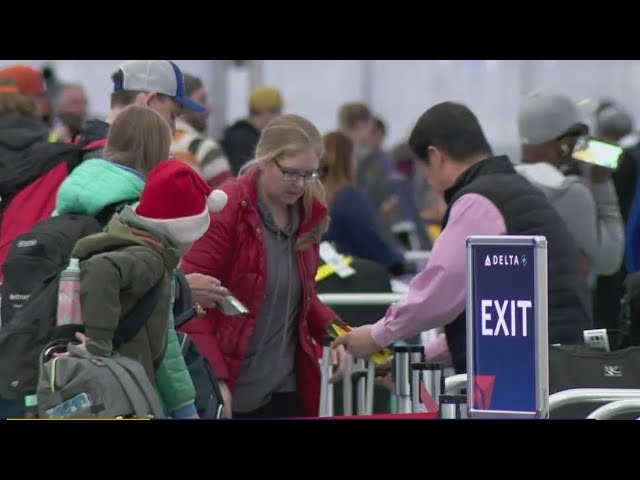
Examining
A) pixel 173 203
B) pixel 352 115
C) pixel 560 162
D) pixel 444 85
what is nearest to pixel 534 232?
pixel 173 203

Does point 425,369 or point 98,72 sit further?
point 98,72

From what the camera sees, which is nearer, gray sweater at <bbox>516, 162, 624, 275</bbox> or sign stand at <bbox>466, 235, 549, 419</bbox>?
sign stand at <bbox>466, 235, 549, 419</bbox>

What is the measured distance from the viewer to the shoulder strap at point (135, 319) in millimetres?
4535

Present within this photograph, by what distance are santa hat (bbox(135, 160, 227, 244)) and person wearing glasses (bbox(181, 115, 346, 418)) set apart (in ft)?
2.38

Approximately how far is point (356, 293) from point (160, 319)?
2782mm

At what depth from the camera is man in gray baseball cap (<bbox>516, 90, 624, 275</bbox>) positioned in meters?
6.70

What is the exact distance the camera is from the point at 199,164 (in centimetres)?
865

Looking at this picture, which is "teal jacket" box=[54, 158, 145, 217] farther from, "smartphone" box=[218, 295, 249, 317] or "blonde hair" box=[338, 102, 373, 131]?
"blonde hair" box=[338, 102, 373, 131]

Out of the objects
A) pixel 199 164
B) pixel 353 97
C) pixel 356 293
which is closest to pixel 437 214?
pixel 353 97

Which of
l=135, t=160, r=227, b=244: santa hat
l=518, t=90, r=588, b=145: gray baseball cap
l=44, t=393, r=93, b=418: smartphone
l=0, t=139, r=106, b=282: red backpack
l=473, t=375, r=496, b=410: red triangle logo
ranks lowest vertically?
l=44, t=393, r=93, b=418: smartphone

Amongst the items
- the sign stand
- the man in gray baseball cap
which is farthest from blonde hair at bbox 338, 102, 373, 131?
the sign stand
